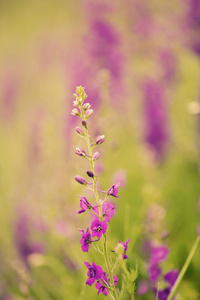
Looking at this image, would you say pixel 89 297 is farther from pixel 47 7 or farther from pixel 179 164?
pixel 47 7

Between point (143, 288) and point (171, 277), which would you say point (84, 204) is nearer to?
point (171, 277)

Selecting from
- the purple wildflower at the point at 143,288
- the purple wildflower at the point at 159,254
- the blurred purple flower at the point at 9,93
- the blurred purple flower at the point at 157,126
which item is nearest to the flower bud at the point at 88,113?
the purple wildflower at the point at 159,254

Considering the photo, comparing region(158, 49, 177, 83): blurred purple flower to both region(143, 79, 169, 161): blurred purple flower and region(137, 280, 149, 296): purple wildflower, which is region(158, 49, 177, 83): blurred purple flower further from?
region(137, 280, 149, 296): purple wildflower

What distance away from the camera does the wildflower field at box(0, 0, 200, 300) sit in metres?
1.43

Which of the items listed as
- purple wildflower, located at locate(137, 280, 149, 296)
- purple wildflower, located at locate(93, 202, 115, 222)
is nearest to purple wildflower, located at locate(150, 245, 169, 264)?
purple wildflower, located at locate(137, 280, 149, 296)

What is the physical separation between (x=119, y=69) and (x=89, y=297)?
1718mm

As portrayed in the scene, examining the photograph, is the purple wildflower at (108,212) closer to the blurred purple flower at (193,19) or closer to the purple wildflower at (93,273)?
the purple wildflower at (93,273)

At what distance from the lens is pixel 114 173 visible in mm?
2654

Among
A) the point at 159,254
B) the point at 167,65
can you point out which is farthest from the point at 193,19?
the point at 159,254

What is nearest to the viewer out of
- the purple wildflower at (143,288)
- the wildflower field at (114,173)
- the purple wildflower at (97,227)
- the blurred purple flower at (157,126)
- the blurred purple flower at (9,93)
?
the purple wildflower at (97,227)

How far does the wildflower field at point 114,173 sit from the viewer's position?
1432 millimetres

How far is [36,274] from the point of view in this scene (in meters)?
2.11

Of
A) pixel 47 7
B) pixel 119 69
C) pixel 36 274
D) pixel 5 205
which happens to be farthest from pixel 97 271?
Result: pixel 47 7

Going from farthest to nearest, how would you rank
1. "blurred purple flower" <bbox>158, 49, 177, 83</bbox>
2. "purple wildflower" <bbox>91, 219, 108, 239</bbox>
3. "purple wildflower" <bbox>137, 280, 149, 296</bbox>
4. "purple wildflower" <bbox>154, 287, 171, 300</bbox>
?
"blurred purple flower" <bbox>158, 49, 177, 83</bbox> → "purple wildflower" <bbox>137, 280, 149, 296</bbox> → "purple wildflower" <bbox>154, 287, 171, 300</bbox> → "purple wildflower" <bbox>91, 219, 108, 239</bbox>
